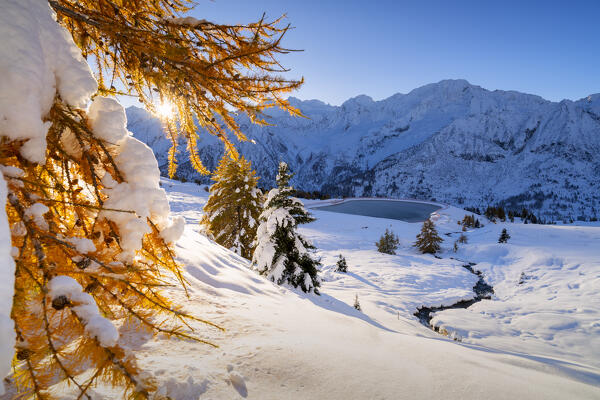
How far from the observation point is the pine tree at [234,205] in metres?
14.5

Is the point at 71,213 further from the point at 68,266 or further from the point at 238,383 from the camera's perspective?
the point at 238,383

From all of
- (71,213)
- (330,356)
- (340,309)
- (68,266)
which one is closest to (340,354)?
(330,356)

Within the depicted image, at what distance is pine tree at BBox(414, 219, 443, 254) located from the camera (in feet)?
92.7

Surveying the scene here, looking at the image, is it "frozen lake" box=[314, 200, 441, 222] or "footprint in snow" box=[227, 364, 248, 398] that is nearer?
"footprint in snow" box=[227, 364, 248, 398]

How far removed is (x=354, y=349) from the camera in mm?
2652

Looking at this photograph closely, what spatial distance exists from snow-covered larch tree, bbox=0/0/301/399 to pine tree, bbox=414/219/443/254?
30.6 meters

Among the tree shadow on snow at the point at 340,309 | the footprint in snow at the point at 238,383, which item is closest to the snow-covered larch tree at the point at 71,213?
the footprint in snow at the point at 238,383

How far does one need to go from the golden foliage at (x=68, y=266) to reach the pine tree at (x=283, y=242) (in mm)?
7737

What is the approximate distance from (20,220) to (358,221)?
40.9 m

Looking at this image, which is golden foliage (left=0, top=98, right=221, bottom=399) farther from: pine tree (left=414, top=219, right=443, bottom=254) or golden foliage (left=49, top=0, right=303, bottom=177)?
pine tree (left=414, top=219, right=443, bottom=254)

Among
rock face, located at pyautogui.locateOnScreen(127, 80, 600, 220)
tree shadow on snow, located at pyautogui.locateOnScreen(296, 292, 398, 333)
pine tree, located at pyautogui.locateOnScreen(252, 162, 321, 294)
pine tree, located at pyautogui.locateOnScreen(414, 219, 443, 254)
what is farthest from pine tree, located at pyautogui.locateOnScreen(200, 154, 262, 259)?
rock face, located at pyautogui.locateOnScreen(127, 80, 600, 220)

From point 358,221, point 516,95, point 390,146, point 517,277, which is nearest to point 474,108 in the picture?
point 516,95

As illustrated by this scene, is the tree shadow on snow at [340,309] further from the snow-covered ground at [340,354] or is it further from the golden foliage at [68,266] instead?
the golden foliage at [68,266]

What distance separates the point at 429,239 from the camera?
28719 millimetres
